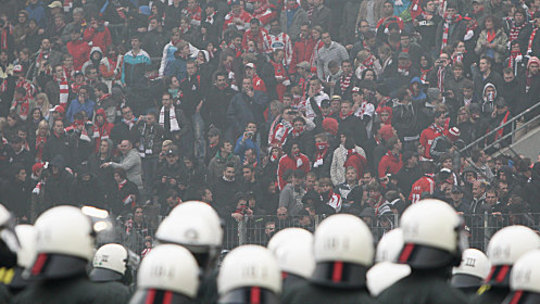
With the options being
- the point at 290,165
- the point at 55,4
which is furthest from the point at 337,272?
the point at 55,4

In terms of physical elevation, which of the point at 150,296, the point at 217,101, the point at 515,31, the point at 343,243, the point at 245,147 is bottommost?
the point at 150,296

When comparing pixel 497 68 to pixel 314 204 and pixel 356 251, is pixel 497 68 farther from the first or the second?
pixel 356 251

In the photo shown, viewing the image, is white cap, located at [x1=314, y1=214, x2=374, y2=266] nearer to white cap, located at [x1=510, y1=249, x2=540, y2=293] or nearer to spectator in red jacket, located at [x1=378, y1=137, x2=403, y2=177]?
white cap, located at [x1=510, y1=249, x2=540, y2=293]

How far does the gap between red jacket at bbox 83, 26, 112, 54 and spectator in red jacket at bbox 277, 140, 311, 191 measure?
4907 mm

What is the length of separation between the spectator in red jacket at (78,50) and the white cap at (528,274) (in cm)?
1521

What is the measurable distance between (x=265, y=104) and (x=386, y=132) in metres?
2.37

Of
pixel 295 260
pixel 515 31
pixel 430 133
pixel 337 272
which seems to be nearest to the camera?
pixel 337 272

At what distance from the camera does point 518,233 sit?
5.44 meters

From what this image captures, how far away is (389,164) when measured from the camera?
49.1 ft

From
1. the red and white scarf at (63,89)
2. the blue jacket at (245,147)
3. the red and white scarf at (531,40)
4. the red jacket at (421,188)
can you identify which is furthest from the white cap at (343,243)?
the red and white scarf at (63,89)

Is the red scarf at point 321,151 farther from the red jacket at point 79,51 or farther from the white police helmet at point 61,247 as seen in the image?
the white police helmet at point 61,247

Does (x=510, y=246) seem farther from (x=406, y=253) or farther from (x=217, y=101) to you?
(x=217, y=101)

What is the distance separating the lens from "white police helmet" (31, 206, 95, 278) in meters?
4.70

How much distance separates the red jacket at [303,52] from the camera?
17.6m
